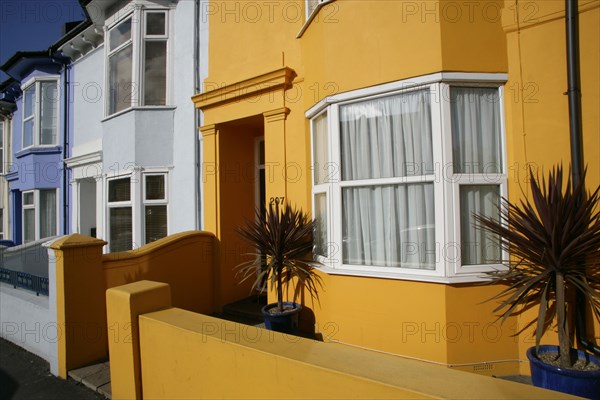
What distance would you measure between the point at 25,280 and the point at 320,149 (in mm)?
4829

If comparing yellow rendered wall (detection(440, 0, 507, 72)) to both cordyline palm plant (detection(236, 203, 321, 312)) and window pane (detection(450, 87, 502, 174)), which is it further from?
cordyline palm plant (detection(236, 203, 321, 312))

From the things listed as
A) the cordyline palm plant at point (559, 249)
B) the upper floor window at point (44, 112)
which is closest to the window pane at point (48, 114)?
the upper floor window at point (44, 112)

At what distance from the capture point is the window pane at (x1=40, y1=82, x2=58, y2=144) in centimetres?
1090

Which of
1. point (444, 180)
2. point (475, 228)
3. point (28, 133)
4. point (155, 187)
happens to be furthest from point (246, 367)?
point (28, 133)

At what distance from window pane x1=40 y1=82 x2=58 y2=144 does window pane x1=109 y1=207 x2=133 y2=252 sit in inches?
204

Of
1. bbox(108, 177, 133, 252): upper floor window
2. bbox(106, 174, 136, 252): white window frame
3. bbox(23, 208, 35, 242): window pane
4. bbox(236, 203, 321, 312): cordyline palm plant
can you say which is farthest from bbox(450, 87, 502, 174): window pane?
bbox(23, 208, 35, 242): window pane

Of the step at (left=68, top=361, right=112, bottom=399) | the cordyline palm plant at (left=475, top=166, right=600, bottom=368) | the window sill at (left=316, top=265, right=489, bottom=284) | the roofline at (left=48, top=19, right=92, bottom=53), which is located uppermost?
the roofline at (left=48, top=19, right=92, bottom=53)

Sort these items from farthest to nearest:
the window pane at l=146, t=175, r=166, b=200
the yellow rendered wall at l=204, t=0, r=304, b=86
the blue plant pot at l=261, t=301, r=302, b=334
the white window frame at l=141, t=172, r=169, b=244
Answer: the window pane at l=146, t=175, r=166, b=200, the white window frame at l=141, t=172, r=169, b=244, the yellow rendered wall at l=204, t=0, r=304, b=86, the blue plant pot at l=261, t=301, r=302, b=334

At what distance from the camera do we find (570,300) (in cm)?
361

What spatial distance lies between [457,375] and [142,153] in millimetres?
6780

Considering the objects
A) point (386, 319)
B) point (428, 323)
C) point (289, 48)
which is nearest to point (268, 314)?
point (386, 319)

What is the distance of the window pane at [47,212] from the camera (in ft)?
36.5

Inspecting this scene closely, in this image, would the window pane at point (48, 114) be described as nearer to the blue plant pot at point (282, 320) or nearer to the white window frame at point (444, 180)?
the blue plant pot at point (282, 320)

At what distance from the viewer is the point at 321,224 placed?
16.6ft
